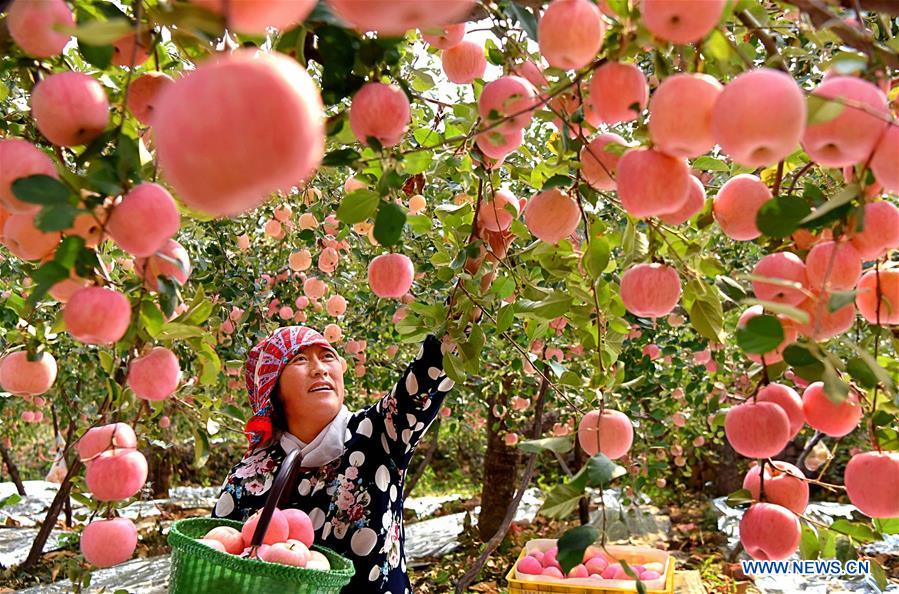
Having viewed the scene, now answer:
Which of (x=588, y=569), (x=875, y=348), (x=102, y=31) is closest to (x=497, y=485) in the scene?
(x=588, y=569)

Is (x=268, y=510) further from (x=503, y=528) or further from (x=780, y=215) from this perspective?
(x=503, y=528)

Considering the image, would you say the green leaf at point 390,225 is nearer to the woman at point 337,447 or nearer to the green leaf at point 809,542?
the green leaf at point 809,542

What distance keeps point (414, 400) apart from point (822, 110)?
127 cm

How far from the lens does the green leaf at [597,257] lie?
0.81 meters

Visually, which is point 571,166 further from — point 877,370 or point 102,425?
point 102,425

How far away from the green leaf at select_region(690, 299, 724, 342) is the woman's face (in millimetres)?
1205

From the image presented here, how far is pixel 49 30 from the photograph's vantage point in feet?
2.03

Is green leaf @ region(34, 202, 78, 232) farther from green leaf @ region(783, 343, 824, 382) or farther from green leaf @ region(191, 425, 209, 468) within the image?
green leaf @ region(191, 425, 209, 468)

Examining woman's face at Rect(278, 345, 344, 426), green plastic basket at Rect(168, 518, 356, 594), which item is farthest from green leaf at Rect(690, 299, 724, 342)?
woman's face at Rect(278, 345, 344, 426)

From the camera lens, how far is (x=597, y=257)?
81cm

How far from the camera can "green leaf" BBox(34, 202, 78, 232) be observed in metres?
0.52

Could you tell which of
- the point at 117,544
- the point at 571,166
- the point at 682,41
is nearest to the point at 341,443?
→ the point at 117,544

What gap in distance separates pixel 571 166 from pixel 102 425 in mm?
754

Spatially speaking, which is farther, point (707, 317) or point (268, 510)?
point (268, 510)
